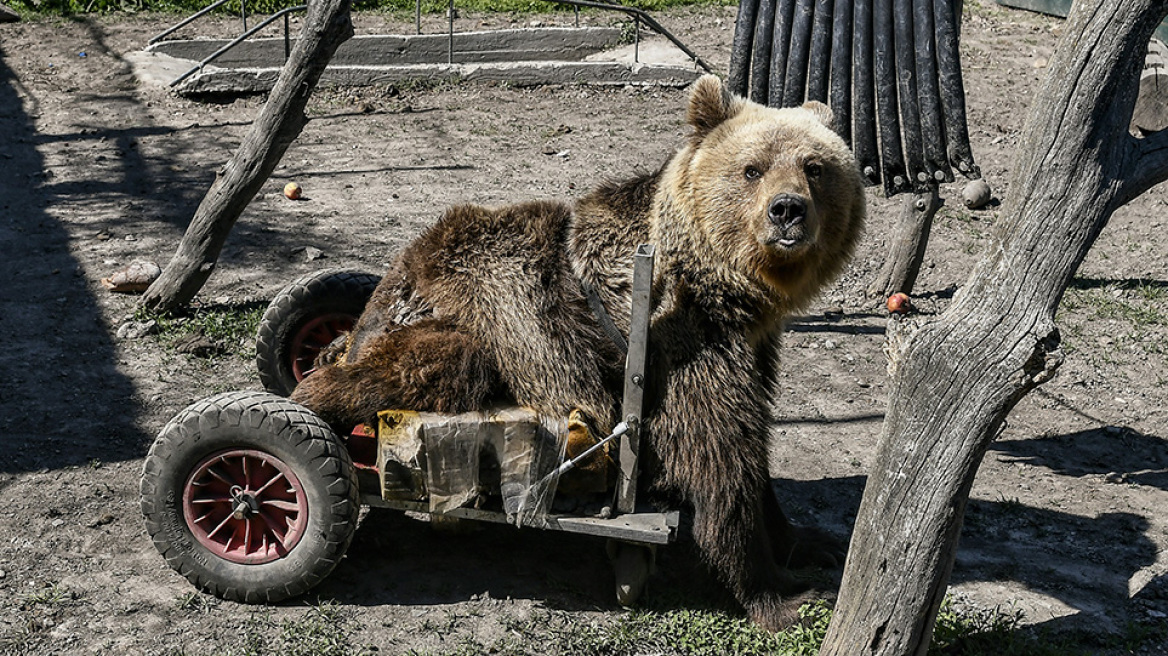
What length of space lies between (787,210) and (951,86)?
2.41 metres

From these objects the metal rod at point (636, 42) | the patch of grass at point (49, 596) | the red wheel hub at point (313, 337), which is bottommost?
the patch of grass at point (49, 596)

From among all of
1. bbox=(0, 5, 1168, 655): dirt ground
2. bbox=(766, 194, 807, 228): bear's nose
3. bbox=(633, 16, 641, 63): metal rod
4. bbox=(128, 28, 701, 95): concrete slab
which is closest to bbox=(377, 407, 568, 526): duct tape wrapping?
bbox=(0, 5, 1168, 655): dirt ground

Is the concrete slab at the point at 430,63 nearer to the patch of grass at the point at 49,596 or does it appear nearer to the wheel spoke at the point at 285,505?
the patch of grass at the point at 49,596

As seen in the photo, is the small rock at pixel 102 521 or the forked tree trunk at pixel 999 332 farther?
the small rock at pixel 102 521

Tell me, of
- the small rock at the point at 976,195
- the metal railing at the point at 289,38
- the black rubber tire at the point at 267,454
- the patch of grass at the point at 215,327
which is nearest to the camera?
the black rubber tire at the point at 267,454

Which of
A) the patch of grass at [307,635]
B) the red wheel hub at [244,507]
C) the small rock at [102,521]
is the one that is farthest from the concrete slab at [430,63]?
the patch of grass at [307,635]

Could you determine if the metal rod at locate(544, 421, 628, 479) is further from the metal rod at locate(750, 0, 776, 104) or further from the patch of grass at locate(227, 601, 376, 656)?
the metal rod at locate(750, 0, 776, 104)

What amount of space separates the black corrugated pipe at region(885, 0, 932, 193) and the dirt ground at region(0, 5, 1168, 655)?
158cm

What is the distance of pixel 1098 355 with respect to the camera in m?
7.50

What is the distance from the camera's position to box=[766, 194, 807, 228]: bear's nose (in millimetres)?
4289

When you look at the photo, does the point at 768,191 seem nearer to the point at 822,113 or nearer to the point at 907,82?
the point at 822,113

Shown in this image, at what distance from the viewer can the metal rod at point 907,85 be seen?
6121 millimetres

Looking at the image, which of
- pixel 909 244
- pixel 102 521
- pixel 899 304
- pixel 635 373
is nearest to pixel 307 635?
pixel 102 521

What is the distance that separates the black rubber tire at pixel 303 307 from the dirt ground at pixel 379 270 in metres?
0.88
